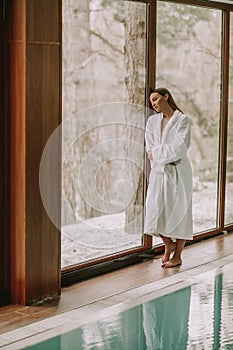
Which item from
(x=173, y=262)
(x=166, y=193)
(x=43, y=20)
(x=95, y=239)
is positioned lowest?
(x=173, y=262)

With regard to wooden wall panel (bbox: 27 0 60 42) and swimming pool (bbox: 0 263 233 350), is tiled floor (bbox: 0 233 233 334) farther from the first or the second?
wooden wall panel (bbox: 27 0 60 42)

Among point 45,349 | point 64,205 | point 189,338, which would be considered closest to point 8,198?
point 64,205

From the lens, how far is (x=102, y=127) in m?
5.50

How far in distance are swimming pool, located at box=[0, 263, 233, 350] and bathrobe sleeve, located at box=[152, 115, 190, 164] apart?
3.06ft

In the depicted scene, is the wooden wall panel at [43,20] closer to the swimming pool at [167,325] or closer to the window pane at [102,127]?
the window pane at [102,127]

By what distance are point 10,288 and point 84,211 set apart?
2.92ft

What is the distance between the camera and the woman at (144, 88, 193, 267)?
5.65 metres

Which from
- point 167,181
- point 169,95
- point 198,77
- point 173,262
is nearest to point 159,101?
point 169,95

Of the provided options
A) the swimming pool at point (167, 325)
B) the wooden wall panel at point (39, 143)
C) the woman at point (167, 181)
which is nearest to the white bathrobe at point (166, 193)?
the woman at point (167, 181)

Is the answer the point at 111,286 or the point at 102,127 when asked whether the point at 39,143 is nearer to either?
the point at 102,127

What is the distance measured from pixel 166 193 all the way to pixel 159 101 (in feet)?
2.31

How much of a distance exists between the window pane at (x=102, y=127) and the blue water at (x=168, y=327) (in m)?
0.79

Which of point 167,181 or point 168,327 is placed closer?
point 168,327

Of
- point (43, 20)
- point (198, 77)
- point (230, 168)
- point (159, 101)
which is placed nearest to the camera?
point (43, 20)
